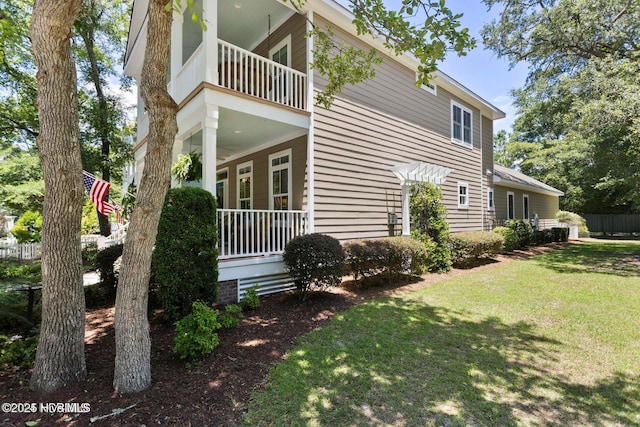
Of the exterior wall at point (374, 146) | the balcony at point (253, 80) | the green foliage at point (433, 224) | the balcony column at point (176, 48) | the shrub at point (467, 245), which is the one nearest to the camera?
the balcony at point (253, 80)

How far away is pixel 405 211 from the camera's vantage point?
9.02 meters

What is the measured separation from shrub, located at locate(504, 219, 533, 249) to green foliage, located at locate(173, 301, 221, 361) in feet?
48.7

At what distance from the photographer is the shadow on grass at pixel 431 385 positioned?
2.74m

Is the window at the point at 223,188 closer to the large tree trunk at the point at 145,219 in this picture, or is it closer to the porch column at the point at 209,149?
the porch column at the point at 209,149

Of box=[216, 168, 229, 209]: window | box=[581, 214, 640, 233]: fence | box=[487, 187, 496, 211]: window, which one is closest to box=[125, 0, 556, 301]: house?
box=[216, 168, 229, 209]: window

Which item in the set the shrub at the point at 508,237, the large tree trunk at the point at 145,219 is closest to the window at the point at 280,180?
the large tree trunk at the point at 145,219

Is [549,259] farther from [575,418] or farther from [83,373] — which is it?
[83,373]

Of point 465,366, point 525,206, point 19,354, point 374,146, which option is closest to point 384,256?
point 374,146

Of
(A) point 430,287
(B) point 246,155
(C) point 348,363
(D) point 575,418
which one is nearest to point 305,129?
(B) point 246,155

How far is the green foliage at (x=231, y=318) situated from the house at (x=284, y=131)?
0.87 m

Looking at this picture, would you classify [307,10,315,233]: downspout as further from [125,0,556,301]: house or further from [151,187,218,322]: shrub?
[151,187,218,322]: shrub

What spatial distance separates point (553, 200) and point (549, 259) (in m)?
15.6

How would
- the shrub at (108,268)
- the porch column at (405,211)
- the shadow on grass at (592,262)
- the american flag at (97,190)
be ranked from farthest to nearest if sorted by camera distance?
1. the shadow on grass at (592,262)
2. the porch column at (405,211)
3. the american flag at (97,190)
4. the shrub at (108,268)

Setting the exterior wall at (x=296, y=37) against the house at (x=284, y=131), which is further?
the exterior wall at (x=296, y=37)
